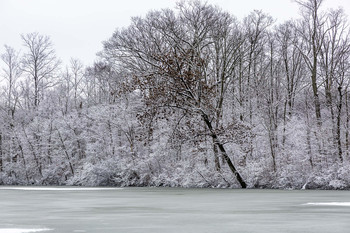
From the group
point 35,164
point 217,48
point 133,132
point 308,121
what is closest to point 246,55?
point 217,48

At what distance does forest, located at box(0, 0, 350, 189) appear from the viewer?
2934 centimetres

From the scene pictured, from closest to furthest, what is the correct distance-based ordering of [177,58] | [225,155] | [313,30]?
1. [177,58]
2. [225,155]
3. [313,30]

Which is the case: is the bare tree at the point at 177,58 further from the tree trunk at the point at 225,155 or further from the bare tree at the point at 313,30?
the bare tree at the point at 313,30

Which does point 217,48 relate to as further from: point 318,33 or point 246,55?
point 318,33

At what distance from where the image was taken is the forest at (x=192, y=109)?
29344 millimetres

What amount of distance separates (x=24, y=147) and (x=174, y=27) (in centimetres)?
2278

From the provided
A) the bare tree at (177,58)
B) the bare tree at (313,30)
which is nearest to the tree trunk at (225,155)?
the bare tree at (177,58)

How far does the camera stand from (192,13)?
3522 cm

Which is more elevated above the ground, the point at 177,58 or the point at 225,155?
the point at 177,58

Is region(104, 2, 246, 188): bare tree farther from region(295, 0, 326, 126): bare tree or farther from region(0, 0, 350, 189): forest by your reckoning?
region(295, 0, 326, 126): bare tree

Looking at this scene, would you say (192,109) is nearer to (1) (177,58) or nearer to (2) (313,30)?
(1) (177,58)

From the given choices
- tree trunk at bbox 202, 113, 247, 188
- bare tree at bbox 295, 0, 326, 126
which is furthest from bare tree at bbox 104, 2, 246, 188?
bare tree at bbox 295, 0, 326, 126

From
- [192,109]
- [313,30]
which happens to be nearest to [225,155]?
[192,109]

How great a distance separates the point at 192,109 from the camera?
28922 millimetres
